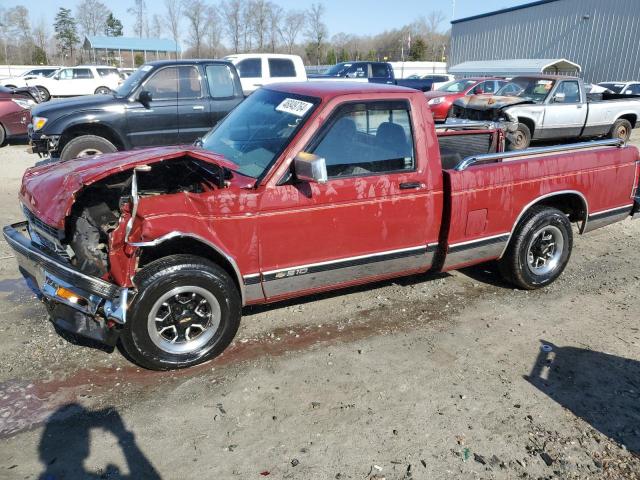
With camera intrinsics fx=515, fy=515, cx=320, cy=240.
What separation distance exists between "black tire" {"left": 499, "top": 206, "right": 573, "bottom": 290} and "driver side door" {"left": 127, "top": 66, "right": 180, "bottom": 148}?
6.21 metres

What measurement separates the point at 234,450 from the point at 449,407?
1359 mm

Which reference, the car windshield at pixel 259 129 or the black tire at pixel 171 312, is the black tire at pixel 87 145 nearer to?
the car windshield at pixel 259 129

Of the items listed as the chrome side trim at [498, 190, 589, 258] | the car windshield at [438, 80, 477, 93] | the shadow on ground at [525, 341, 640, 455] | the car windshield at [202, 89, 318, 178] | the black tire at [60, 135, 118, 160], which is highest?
the car windshield at [438, 80, 477, 93]

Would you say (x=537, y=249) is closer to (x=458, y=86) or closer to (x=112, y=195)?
(x=112, y=195)

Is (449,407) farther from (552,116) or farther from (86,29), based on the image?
(86,29)

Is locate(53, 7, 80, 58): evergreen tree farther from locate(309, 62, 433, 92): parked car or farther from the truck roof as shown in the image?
the truck roof

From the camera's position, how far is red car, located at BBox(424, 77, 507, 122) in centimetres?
1452

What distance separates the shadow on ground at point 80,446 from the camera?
2.66 metres

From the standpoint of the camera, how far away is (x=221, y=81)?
30.0ft

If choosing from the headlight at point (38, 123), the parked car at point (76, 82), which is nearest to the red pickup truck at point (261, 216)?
the headlight at point (38, 123)

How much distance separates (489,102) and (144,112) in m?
7.99

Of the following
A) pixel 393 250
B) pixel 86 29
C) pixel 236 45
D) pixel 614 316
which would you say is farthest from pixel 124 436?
pixel 86 29

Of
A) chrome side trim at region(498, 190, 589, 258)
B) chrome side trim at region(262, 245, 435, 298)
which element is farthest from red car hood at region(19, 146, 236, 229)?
→ chrome side trim at region(498, 190, 589, 258)

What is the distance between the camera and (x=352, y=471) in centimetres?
271
